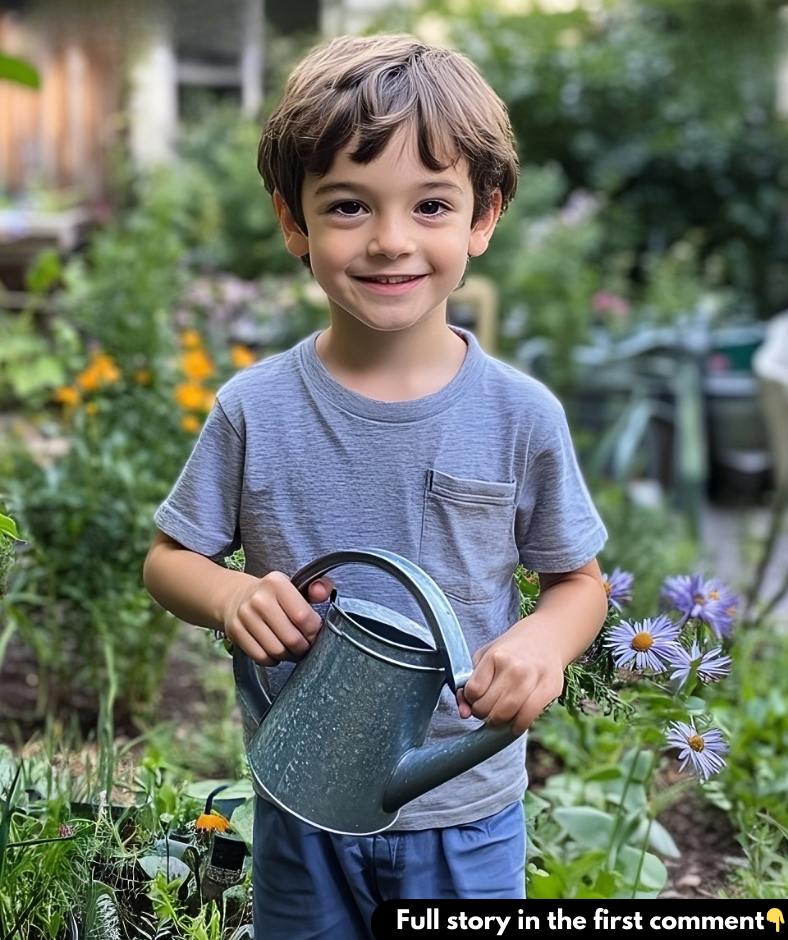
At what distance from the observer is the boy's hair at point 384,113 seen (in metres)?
1.19

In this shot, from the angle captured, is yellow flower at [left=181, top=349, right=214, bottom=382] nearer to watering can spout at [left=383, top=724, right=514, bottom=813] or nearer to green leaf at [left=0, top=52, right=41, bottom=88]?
green leaf at [left=0, top=52, right=41, bottom=88]

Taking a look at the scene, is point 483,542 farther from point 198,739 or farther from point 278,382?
point 198,739

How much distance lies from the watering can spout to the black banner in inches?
6.5

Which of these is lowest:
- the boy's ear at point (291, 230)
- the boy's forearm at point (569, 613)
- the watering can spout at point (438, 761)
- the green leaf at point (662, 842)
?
the green leaf at point (662, 842)

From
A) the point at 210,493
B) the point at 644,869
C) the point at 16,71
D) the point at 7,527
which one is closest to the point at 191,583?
the point at 210,493

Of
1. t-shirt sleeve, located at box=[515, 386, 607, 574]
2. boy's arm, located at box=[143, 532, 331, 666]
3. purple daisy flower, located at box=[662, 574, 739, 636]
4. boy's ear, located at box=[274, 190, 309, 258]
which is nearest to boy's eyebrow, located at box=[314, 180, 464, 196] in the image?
boy's ear, located at box=[274, 190, 309, 258]

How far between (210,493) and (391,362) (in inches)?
9.2

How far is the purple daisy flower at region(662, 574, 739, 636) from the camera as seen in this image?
1635 mm


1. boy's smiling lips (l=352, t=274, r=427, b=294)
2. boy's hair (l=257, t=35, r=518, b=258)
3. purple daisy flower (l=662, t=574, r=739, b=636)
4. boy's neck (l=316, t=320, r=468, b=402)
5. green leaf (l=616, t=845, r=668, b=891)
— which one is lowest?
green leaf (l=616, t=845, r=668, b=891)

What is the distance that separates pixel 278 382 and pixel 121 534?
54.7 inches

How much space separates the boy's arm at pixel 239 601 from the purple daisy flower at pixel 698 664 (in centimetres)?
53

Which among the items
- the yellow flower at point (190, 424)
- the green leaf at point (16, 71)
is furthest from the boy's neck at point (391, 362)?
the yellow flower at point (190, 424)

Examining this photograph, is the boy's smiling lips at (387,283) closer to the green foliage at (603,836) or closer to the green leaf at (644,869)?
the green foliage at (603,836)

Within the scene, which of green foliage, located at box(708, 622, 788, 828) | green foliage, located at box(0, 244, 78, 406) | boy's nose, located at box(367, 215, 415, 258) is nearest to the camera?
boy's nose, located at box(367, 215, 415, 258)
